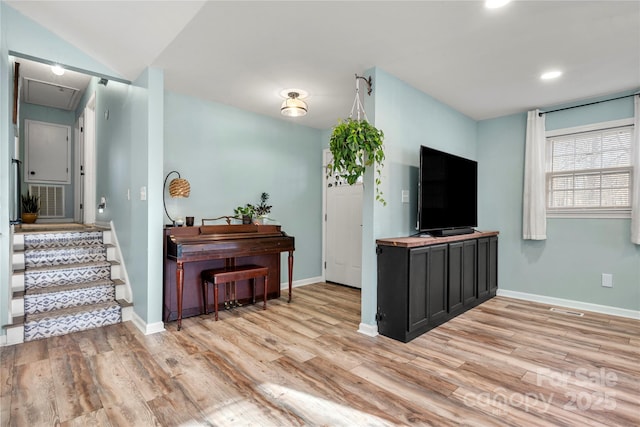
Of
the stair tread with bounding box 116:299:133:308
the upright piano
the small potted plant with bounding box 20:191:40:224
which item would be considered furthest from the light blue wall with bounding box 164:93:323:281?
the small potted plant with bounding box 20:191:40:224

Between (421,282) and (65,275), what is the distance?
355 centimetres

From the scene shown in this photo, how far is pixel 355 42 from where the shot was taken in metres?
2.50

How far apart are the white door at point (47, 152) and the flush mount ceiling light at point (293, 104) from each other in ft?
16.3

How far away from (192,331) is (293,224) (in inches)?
85.0

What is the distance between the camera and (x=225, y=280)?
10.8ft

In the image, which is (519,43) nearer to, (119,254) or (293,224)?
(293,224)

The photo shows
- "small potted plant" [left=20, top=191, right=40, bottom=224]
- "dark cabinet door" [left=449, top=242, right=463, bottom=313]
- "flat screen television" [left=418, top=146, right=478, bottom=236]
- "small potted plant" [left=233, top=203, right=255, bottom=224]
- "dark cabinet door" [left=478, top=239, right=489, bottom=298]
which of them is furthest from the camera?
"small potted plant" [left=20, top=191, right=40, bottom=224]

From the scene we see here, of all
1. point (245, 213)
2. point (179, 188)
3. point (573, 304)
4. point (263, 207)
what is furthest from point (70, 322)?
point (573, 304)

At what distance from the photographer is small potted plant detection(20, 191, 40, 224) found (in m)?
5.30

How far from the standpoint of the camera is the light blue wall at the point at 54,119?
5680mm

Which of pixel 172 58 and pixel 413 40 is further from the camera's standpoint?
pixel 172 58

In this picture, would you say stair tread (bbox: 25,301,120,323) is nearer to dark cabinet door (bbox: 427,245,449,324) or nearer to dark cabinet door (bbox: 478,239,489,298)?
dark cabinet door (bbox: 427,245,449,324)

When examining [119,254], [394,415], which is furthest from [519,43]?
[119,254]

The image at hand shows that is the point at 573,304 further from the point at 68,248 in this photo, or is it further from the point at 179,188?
the point at 68,248
